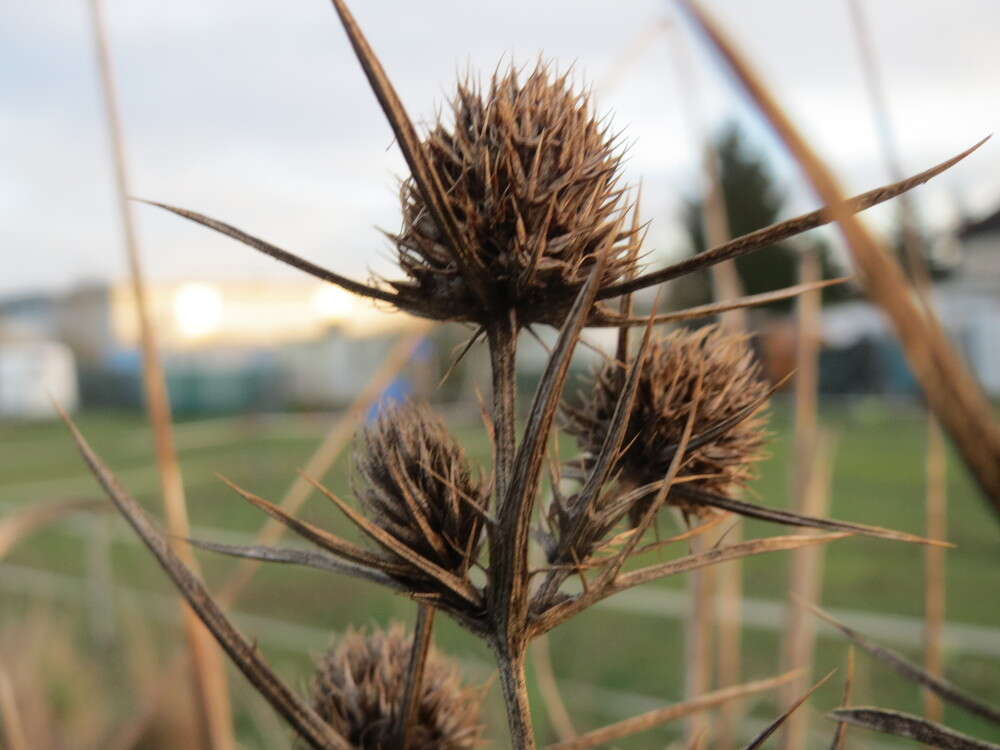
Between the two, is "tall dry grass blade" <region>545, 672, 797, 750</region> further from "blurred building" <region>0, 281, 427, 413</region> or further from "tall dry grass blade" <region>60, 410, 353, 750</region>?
"blurred building" <region>0, 281, 427, 413</region>

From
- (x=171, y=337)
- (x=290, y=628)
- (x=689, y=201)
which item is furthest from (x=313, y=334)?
(x=290, y=628)

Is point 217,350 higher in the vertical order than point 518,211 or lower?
lower

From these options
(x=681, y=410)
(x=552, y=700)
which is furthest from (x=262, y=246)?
A: (x=552, y=700)

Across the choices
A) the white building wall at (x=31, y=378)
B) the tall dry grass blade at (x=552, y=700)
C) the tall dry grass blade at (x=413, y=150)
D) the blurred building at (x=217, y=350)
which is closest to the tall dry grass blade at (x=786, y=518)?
the tall dry grass blade at (x=413, y=150)

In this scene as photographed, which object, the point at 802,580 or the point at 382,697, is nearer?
the point at 382,697

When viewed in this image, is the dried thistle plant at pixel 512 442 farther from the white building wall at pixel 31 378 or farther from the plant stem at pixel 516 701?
the white building wall at pixel 31 378

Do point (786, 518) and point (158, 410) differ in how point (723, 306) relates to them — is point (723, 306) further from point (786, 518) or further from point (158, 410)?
point (158, 410)

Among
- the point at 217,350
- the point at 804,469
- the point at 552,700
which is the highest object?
the point at 804,469
